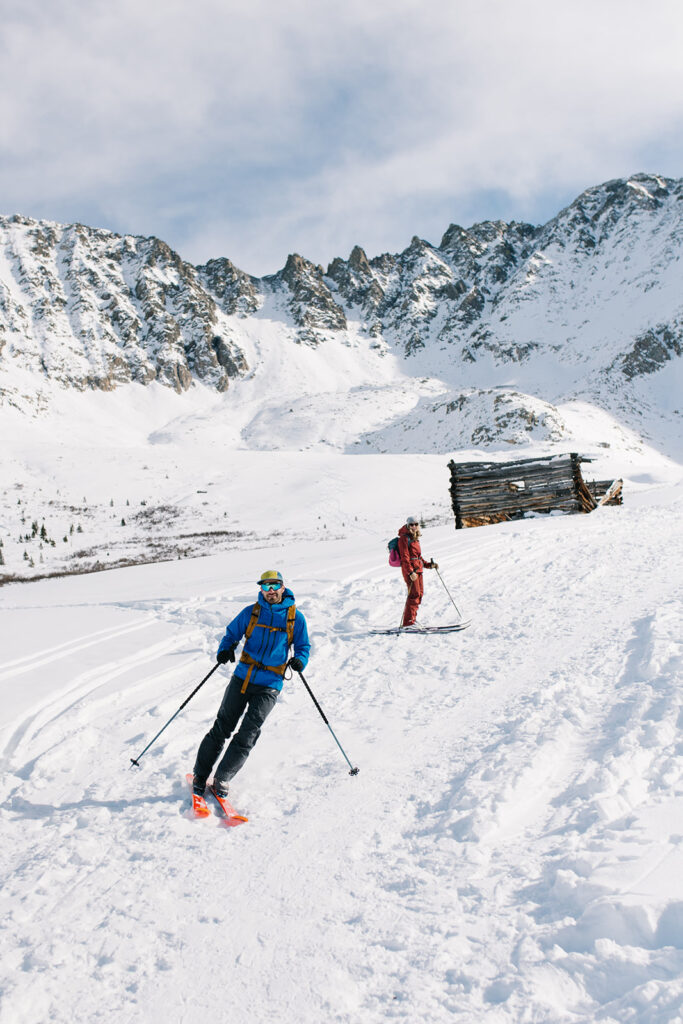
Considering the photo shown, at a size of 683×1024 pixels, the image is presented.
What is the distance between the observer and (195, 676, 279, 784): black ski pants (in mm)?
4352

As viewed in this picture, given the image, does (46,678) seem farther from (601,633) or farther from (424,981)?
(601,633)

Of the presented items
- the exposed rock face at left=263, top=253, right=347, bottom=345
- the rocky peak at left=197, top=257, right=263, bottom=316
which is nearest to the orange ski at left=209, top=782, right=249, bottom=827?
the exposed rock face at left=263, top=253, right=347, bottom=345

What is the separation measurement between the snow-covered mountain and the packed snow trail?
1991 inches

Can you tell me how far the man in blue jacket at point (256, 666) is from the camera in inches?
176

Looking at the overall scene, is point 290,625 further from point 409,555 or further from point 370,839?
point 409,555

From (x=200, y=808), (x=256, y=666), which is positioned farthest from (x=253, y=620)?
(x=200, y=808)

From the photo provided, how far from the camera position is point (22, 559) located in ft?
56.5

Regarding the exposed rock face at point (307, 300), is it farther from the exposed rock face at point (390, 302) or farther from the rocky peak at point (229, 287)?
the rocky peak at point (229, 287)

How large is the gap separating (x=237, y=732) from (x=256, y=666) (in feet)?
1.79

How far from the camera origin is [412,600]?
27.2 feet

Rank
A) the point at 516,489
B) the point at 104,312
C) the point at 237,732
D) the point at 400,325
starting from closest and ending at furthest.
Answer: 1. the point at 237,732
2. the point at 516,489
3. the point at 104,312
4. the point at 400,325

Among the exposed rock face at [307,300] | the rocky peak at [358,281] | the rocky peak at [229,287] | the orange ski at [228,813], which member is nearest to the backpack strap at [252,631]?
the orange ski at [228,813]

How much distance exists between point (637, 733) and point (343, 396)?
274 feet

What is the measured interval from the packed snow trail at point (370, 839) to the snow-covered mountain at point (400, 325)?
50.6m
